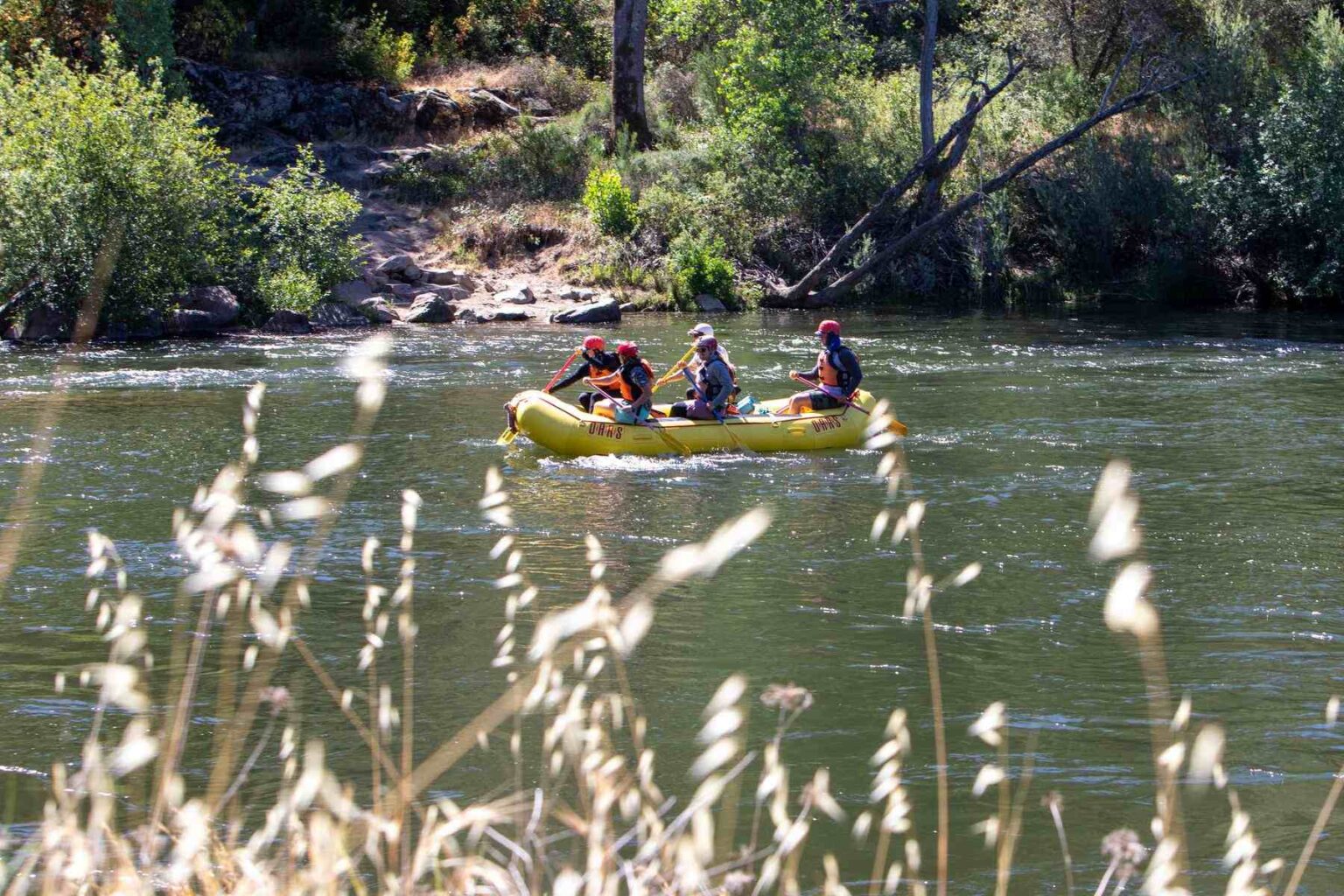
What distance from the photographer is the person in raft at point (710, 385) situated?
1379 cm

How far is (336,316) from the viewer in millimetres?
24500

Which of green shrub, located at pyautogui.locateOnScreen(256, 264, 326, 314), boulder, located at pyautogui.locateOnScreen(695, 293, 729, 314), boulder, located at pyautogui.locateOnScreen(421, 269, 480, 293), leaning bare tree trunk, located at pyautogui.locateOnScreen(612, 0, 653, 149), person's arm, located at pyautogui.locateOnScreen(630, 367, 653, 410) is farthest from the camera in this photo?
leaning bare tree trunk, located at pyautogui.locateOnScreen(612, 0, 653, 149)

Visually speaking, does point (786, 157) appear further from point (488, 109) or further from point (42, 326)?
point (42, 326)

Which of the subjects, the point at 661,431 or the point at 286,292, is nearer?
the point at 661,431

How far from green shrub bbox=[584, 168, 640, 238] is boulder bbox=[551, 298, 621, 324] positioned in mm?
3745

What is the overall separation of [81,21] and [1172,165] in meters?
21.9

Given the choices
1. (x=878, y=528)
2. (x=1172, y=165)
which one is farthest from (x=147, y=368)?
(x=1172, y=165)

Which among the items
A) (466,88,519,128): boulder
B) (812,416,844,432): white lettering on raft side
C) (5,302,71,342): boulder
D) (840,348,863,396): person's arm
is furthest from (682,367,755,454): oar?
(466,88,519,128): boulder

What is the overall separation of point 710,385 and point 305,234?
1299 centimetres

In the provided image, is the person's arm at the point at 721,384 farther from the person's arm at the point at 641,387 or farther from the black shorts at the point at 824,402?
the black shorts at the point at 824,402

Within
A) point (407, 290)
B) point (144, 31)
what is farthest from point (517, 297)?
point (144, 31)

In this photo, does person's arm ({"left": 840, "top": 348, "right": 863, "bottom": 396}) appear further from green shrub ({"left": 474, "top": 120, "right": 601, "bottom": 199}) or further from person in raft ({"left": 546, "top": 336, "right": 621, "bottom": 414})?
green shrub ({"left": 474, "top": 120, "right": 601, "bottom": 199})

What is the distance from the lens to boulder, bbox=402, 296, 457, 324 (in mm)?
25125

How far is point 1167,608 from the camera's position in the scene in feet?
27.9
